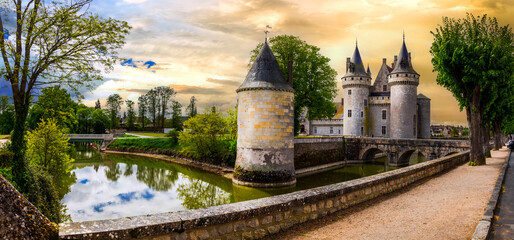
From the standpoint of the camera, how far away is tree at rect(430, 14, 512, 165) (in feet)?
43.9

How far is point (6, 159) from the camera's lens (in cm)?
1004

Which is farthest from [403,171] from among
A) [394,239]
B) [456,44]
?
[456,44]

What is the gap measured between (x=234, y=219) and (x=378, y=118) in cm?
4365

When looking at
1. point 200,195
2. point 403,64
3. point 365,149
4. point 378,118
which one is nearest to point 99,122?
point 365,149

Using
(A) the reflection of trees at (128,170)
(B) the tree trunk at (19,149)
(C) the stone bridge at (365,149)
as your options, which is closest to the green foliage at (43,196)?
(B) the tree trunk at (19,149)

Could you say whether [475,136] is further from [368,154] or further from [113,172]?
[113,172]

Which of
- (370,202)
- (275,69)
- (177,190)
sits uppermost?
(275,69)

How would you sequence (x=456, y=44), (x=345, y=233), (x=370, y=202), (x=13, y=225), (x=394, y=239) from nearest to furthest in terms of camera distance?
(x=13, y=225), (x=394, y=239), (x=345, y=233), (x=370, y=202), (x=456, y=44)

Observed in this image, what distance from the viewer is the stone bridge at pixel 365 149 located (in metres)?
26.6

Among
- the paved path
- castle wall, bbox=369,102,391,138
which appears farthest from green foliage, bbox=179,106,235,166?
castle wall, bbox=369,102,391,138

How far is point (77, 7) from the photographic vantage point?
1130cm

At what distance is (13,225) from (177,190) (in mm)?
16396

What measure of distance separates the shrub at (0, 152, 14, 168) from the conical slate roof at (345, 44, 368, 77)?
40.3m

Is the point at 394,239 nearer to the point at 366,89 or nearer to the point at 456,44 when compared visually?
the point at 456,44
